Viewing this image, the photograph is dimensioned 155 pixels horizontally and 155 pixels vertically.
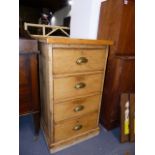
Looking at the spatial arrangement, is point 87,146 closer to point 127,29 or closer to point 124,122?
point 124,122

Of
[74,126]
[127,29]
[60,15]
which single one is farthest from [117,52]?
[60,15]

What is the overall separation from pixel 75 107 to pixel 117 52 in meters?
0.56

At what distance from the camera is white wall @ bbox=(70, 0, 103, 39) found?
1355 millimetres

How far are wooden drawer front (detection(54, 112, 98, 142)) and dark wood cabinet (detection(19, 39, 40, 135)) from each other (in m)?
0.23

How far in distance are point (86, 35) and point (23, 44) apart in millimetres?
726

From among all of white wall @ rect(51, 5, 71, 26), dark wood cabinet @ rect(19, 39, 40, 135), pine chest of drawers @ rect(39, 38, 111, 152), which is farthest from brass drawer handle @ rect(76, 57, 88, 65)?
white wall @ rect(51, 5, 71, 26)

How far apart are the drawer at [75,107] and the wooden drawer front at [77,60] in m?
0.24

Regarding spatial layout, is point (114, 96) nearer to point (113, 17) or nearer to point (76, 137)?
point (76, 137)

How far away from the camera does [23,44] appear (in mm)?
905

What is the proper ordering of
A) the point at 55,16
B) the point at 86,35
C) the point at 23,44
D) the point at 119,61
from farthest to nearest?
the point at 55,16
the point at 86,35
the point at 119,61
the point at 23,44

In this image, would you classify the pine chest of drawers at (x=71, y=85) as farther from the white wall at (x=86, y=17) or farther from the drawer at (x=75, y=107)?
the white wall at (x=86, y=17)

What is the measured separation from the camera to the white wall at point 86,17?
4.45 feet
